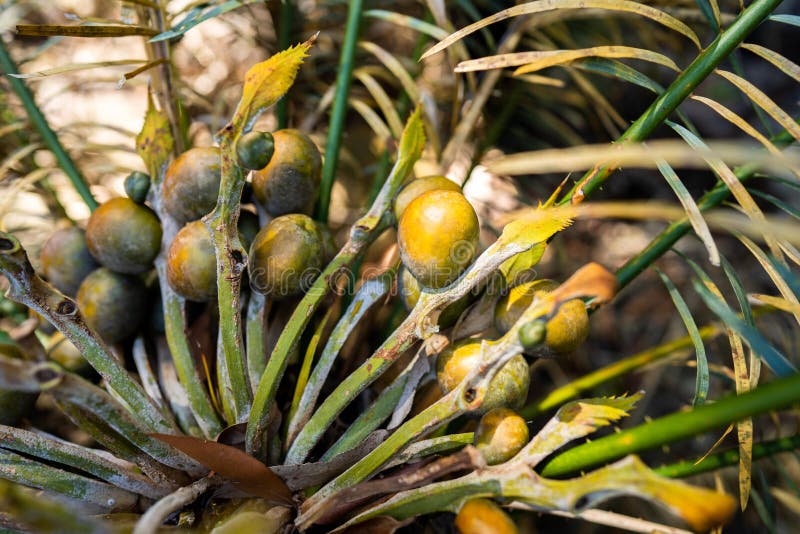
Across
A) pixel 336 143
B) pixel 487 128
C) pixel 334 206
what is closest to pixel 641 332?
pixel 487 128

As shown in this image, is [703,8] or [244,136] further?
[703,8]

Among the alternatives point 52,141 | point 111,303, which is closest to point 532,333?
point 111,303

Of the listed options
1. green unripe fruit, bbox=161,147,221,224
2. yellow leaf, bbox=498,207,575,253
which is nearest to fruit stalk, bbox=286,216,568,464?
yellow leaf, bbox=498,207,575,253

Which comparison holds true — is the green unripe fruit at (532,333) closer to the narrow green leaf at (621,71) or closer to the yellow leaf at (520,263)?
the yellow leaf at (520,263)

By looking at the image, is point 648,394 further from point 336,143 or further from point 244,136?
point 244,136

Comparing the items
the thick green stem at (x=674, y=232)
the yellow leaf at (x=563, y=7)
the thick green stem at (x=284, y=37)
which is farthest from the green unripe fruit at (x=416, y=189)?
the thick green stem at (x=284, y=37)
